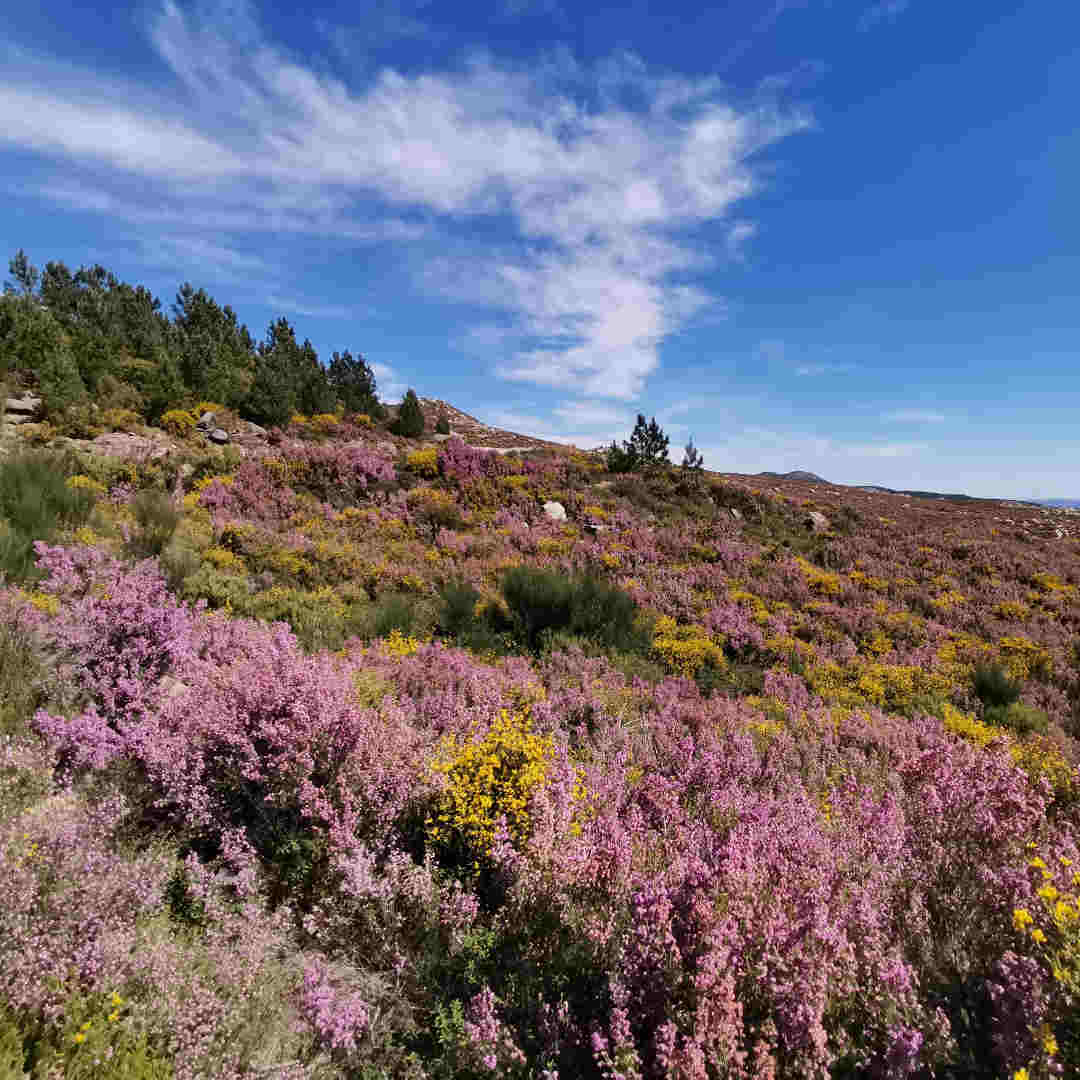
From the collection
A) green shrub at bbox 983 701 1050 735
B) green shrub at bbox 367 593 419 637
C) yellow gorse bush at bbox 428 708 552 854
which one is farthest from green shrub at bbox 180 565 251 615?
green shrub at bbox 983 701 1050 735

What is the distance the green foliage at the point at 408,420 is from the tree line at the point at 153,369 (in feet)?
9.15

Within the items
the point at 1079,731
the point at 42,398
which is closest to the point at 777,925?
the point at 1079,731

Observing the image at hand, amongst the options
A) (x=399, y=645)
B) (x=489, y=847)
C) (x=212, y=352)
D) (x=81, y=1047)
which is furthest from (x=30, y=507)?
(x=212, y=352)

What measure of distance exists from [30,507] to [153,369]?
1417 cm

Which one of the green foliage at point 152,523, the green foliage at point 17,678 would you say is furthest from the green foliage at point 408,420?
the green foliage at point 17,678

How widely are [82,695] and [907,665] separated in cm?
1041

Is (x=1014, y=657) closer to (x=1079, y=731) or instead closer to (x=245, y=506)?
(x=1079, y=731)

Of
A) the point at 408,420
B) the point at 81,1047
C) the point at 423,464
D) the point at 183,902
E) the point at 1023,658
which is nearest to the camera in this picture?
the point at 81,1047

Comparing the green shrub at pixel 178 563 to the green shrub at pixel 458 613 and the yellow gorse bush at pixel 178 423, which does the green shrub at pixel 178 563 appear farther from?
the yellow gorse bush at pixel 178 423

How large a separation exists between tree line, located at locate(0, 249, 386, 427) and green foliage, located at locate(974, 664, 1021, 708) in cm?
2070

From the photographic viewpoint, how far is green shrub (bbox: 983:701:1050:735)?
657 cm

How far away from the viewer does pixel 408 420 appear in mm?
23875

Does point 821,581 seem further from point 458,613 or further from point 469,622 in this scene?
point 458,613

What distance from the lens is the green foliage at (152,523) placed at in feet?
25.3
